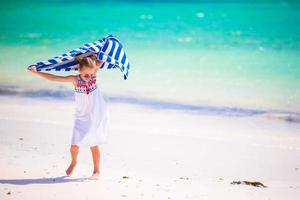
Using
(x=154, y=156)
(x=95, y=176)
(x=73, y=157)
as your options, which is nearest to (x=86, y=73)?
(x=73, y=157)

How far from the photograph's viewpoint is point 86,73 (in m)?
5.59

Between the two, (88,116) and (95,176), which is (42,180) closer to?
(95,176)

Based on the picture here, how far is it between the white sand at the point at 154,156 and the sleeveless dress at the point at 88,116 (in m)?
0.44

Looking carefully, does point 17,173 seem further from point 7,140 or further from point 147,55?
point 147,55

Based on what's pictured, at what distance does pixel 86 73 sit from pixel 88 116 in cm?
45

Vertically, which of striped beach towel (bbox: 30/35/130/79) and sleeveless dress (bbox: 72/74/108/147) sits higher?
striped beach towel (bbox: 30/35/130/79)

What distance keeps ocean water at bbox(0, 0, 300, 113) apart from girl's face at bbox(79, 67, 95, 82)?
604cm

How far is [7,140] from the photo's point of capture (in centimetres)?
732

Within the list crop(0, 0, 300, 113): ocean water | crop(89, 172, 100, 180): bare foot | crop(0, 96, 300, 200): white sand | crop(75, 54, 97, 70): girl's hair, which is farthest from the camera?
crop(0, 0, 300, 113): ocean water

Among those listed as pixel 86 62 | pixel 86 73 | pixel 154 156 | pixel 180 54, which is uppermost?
pixel 180 54

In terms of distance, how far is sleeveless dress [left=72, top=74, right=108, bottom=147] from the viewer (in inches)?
222

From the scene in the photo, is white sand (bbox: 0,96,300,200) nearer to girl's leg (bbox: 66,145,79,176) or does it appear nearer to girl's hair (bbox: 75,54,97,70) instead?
girl's leg (bbox: 66,145,79,176)

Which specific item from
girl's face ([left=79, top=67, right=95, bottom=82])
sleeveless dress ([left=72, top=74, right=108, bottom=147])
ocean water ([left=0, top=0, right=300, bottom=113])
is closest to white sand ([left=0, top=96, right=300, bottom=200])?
sleeveless dress ([left=72, top=74, right=108, bottom=147])

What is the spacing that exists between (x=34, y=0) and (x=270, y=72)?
1722 inches
